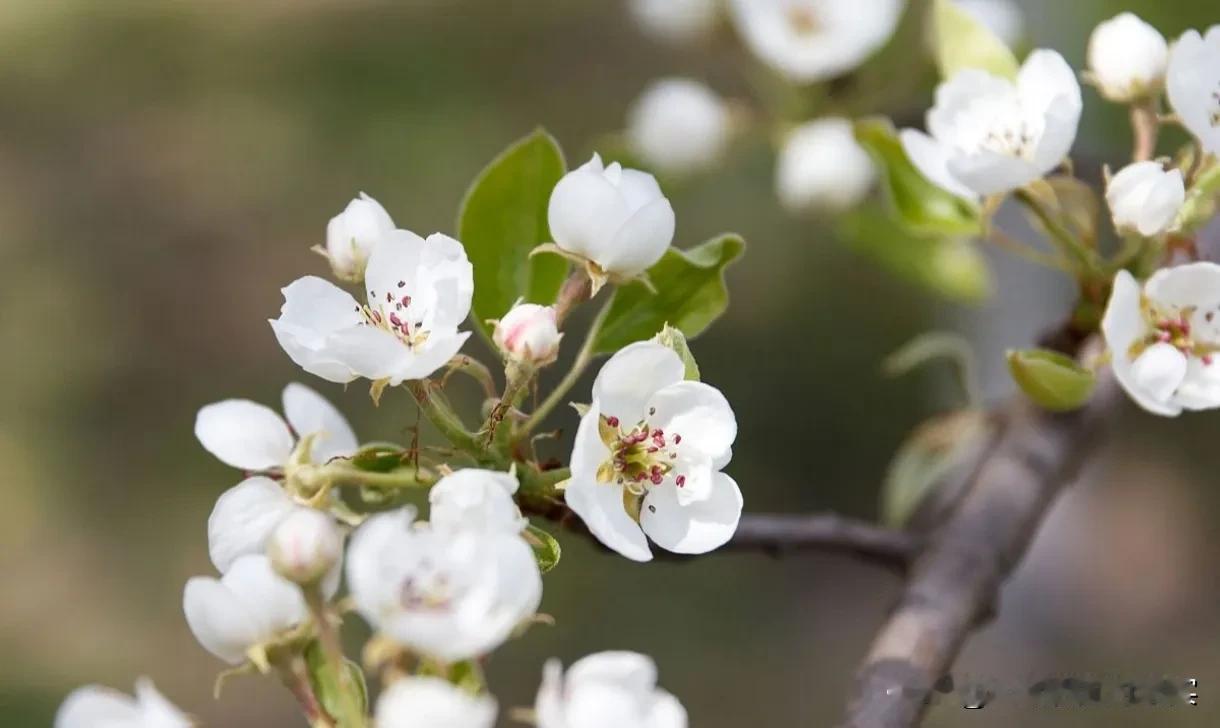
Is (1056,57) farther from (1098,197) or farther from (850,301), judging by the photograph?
(850,301)

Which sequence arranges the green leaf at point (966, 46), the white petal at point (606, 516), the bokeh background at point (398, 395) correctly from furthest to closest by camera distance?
the bokeh background at point (398, 395)
the green leaf at point (966, 46)
the white petal at point (606, 516)

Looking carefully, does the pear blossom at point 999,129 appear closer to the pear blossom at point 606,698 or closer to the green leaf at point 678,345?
the green leaf at point 678,345

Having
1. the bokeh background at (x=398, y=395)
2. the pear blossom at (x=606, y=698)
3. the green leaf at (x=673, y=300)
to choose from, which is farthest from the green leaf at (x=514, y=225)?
the bokeh background at (x=398, y=395)

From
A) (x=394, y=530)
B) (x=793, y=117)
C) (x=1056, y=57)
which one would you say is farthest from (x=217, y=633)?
(x=793, y=117)

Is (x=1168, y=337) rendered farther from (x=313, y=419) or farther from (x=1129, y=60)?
(x=313, y=419)

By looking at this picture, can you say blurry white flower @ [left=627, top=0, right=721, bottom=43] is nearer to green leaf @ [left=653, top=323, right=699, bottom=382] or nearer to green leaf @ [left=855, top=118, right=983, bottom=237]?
green leaf @ [left=855, top=118, right=983, bottom=237]

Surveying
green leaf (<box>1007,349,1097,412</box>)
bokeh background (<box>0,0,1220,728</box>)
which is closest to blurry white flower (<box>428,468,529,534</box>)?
green leaf (<box>1007,349,1097,412</box>)

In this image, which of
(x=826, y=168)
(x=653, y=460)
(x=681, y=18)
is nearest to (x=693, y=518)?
(x=653, y=460)
